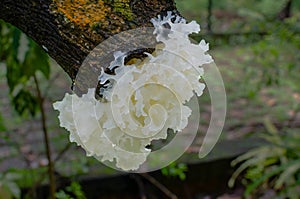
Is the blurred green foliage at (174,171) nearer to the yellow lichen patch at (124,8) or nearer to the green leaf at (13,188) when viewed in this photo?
the green leaf at (13,188)

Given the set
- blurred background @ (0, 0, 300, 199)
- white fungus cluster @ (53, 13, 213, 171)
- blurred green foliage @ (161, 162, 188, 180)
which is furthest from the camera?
blurred background @ (0, 0, 300, 199)

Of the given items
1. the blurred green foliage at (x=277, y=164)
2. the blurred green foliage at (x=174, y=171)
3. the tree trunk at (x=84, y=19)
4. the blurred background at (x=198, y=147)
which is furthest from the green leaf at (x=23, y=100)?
the blurred green foliage at (x=277, y=164)

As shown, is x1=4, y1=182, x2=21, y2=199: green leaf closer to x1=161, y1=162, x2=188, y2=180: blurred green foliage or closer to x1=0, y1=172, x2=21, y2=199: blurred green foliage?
x1=0, y1=172, x2=21, y2=199: blurred green foliage

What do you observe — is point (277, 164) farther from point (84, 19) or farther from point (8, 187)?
point (84, 19)

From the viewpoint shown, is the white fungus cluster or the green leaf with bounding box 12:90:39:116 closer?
the white fungus cluster

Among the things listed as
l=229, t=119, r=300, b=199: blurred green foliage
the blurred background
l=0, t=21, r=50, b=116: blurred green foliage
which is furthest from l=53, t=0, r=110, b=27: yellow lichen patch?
l=229, t=119, r=300, b=199: blurred green foliage

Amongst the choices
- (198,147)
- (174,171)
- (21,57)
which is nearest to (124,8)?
(21,57)

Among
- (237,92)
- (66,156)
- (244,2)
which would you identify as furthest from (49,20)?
(244,2)
